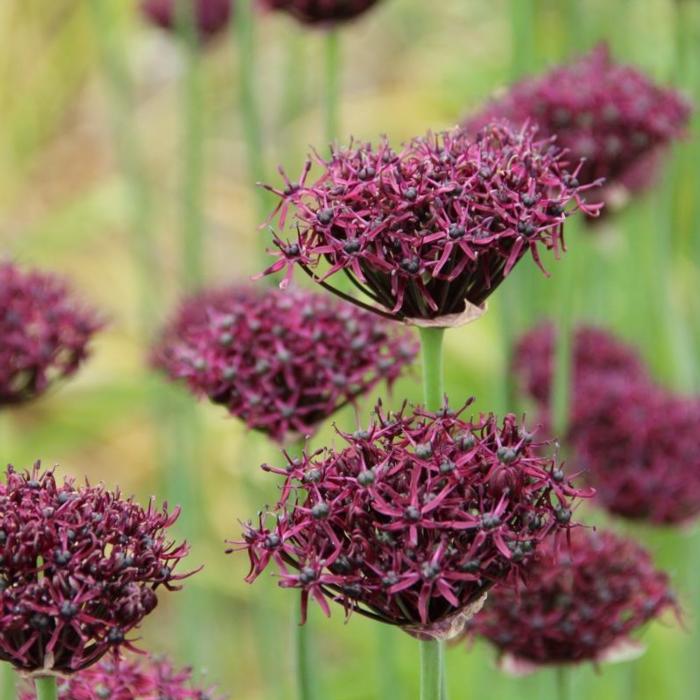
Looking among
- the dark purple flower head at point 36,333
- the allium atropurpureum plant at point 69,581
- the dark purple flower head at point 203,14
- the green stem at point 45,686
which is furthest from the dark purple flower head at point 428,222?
the dark purple flower head at point 203,14

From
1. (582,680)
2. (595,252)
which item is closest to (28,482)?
(582,680)

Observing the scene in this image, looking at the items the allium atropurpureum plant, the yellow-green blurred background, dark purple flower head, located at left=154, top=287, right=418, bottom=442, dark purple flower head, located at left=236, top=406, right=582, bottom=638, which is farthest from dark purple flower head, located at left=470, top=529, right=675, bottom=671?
the allium atropurpureum plant

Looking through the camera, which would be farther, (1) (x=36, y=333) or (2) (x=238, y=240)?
(2) (x=238, y=240)

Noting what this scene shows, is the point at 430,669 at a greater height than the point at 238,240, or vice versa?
the point at 430,669

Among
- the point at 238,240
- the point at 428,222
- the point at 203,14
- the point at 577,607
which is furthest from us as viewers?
the point at 238,240

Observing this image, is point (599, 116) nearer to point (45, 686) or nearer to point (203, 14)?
point (45, 686)

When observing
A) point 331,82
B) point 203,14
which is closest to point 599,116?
point 331,82

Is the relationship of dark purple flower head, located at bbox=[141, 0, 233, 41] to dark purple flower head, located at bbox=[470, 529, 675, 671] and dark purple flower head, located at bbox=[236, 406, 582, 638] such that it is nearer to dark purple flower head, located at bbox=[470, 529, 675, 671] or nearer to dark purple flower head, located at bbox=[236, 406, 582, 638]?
dark purple flower head, located at bbox=[470, 529, 675, 671]

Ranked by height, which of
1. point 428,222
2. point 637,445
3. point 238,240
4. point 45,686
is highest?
point 428,222

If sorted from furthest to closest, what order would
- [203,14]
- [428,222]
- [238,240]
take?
[238,240]
[203,14]
[428,222]
